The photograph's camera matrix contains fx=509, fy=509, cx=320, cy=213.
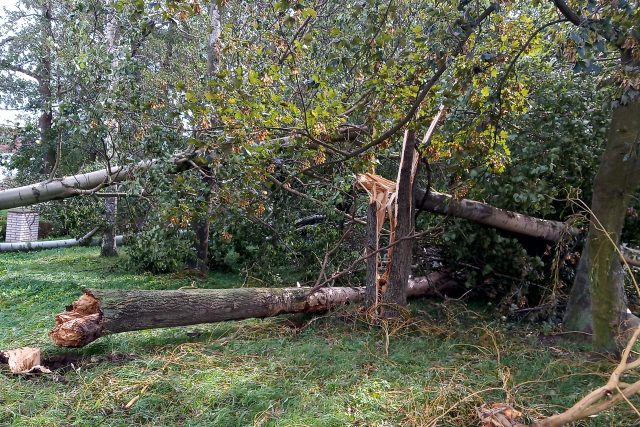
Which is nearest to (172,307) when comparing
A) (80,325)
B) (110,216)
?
(80,325)

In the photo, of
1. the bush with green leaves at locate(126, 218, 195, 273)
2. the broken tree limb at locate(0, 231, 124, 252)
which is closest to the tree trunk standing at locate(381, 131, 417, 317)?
the bush with green leaves at locate(126, 218, 195, 273)

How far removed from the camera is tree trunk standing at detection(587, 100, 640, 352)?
13.6 feet

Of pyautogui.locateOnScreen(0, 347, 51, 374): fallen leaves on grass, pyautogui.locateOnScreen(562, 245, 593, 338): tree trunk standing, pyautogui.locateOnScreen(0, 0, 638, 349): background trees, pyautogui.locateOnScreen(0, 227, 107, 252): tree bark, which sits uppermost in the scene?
pyautogui.locateOnScreen(0, 0, 638, 349): background trees

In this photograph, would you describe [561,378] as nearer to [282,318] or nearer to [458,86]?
[458,86]

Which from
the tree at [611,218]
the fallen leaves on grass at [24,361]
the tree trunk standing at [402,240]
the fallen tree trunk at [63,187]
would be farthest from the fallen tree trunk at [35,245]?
the tree at [611,218]

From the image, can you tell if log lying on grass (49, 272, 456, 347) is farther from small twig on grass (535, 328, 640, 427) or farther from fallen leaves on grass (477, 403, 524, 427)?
small twig on grass (535, 328, 640, 427)

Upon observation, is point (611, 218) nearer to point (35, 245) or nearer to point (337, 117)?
point (337, 117)

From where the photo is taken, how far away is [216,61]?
301 inches

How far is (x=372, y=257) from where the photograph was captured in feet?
17.7

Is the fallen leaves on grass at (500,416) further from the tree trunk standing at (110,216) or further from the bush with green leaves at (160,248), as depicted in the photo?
the tree trunk standing at (110,216)

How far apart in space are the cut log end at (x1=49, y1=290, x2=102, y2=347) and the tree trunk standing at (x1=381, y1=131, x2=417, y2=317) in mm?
2743

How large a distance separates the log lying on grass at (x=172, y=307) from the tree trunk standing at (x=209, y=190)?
1604 mm

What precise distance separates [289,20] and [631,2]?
7.42 feet

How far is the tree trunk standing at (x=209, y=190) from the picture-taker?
6.65 metres
